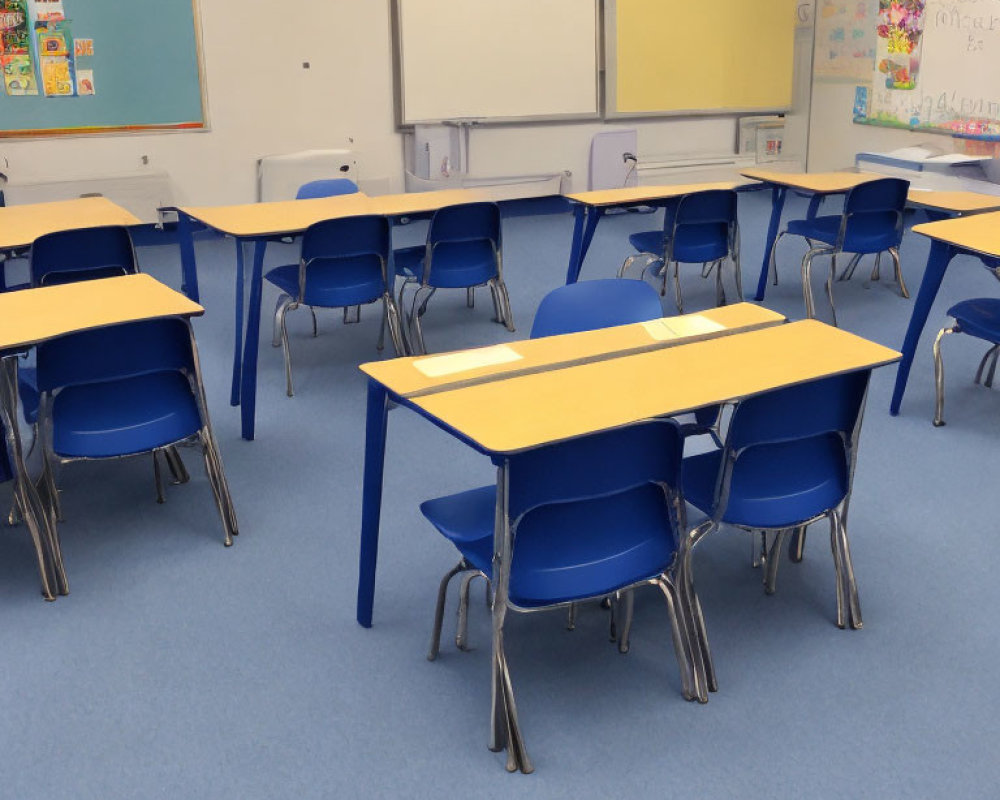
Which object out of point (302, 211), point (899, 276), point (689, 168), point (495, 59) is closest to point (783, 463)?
point (302, 211)

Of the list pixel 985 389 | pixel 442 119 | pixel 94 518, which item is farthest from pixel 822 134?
pixel 94 518

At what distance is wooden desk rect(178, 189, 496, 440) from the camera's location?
4.29m

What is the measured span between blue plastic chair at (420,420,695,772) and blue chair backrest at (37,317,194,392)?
122 cm

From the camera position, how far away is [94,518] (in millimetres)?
3598

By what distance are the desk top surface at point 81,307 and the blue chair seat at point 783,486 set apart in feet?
5.49

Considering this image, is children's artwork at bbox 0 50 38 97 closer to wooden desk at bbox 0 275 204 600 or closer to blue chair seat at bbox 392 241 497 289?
blue chair seat at bbox 392 241 497 289

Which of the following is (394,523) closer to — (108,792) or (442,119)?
(108,792)

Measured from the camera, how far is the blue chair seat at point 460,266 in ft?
17.0

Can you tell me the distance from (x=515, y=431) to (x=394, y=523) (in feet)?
4.42

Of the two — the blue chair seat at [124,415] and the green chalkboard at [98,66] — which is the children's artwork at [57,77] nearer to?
the green chalkboard at [98,66]

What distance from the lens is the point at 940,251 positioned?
14.1ft

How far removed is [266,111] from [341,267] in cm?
368

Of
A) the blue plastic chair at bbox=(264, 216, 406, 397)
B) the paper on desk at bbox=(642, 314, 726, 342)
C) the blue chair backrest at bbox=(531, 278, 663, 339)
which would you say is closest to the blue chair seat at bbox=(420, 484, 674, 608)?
the paper on desk at bbox=(642, 314, 726, 342)

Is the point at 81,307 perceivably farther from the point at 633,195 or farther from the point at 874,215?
the point at 874,215
